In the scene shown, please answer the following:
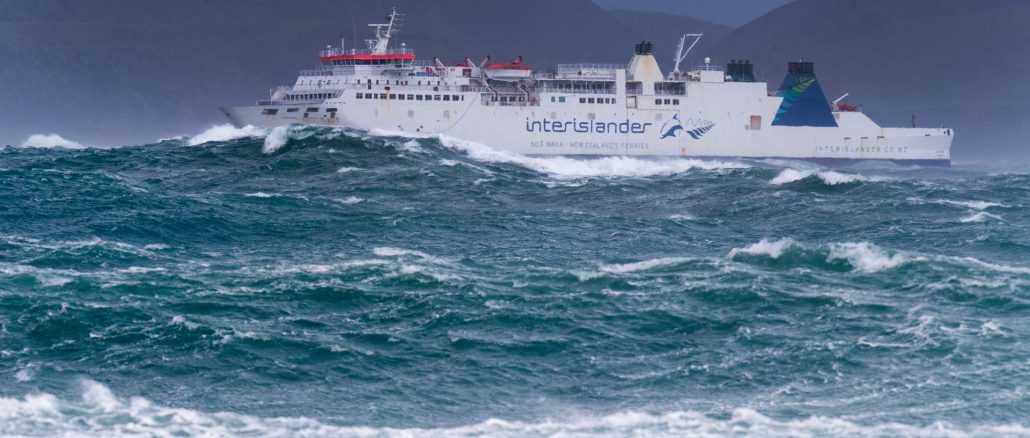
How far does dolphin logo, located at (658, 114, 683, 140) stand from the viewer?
105 m

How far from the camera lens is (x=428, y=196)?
6238cm

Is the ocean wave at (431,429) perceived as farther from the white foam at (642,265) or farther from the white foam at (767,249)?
the white foam at (767,249)

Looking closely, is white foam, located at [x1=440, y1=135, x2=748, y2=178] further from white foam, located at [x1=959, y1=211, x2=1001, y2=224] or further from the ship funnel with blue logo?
white foam, located at [x1=959, y1=211, x2=1001, y2=224]

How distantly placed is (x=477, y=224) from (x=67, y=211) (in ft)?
61.7

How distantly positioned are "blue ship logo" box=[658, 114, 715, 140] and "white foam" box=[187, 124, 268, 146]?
1451 inches

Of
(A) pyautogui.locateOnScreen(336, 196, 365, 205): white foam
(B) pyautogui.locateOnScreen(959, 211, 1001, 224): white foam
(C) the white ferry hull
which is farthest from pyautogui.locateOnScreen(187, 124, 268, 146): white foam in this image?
(B) pyautogui.locateOnScreen(959, 211, 1001, 224): white foam

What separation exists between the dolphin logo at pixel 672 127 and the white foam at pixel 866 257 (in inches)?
2419

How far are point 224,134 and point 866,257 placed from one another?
197 feet

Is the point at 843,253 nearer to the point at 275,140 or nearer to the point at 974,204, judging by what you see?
the point at 974,204

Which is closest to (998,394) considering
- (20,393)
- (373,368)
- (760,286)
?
(760,286)

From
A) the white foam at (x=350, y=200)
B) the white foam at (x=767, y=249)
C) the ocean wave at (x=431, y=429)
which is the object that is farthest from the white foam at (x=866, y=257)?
the white foam at (x=350, y=200)

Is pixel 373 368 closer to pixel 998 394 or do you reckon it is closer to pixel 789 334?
pixel 789 334

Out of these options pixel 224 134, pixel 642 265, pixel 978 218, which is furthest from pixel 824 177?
pixel 224 134

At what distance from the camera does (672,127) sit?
344 ft
